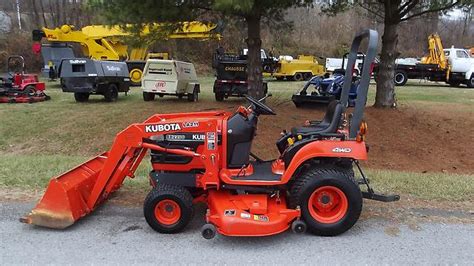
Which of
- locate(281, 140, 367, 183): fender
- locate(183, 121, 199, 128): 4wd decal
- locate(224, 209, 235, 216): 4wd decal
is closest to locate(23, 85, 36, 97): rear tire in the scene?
locate(183, 121, 199, 128): 4wd decal

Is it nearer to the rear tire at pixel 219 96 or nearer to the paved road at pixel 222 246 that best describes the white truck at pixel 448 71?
the rear tire at pixel 219 96

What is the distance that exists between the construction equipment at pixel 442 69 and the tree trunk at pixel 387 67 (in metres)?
16.2

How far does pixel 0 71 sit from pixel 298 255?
31.2 metres

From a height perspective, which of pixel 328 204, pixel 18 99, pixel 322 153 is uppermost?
pixel 322 153

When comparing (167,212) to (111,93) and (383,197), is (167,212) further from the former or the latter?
(111,93)

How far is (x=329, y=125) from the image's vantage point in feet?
16.0

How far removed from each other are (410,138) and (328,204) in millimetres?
7165

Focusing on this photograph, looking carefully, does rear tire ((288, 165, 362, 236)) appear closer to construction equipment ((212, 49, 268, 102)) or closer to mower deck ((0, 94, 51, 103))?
construction equipment ((212, 49, 268, 102))

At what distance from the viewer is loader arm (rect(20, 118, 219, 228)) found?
450cm

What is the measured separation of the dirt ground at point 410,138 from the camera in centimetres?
982

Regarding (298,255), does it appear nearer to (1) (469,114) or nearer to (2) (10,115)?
(1) (469,114)

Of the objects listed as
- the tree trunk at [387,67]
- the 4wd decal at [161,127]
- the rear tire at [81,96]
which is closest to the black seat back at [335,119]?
the 4wd decal at [161,127]

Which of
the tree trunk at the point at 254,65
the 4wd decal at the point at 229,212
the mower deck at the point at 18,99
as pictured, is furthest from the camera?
the mower deck at the point at 18,99

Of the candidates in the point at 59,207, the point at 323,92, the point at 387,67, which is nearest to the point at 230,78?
the point at 323,92
